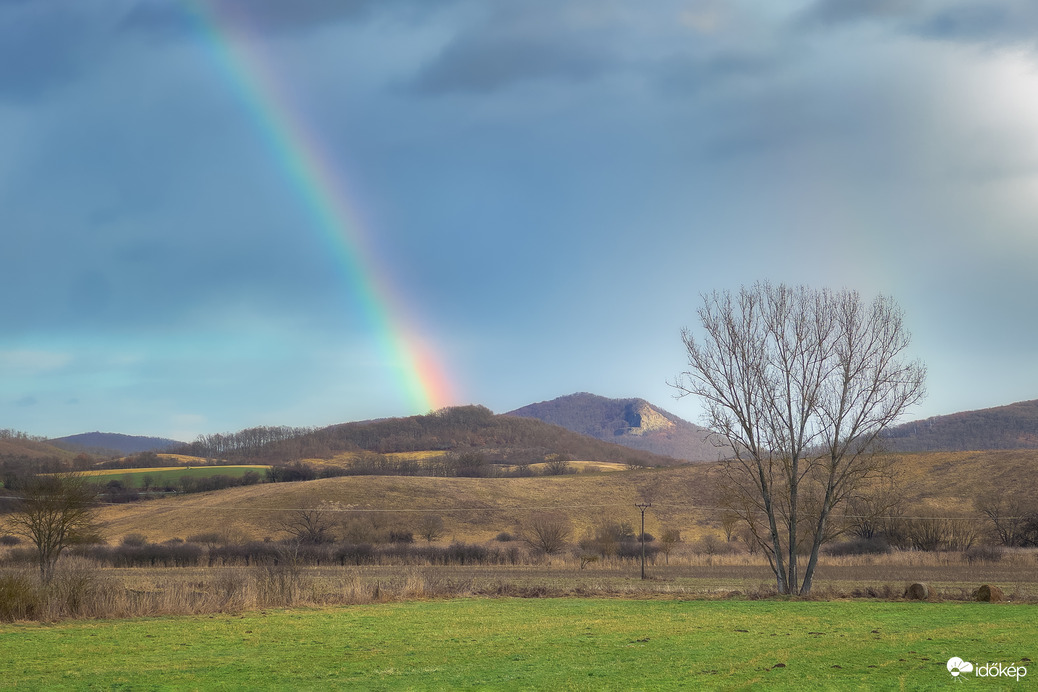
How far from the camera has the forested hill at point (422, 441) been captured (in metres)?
162

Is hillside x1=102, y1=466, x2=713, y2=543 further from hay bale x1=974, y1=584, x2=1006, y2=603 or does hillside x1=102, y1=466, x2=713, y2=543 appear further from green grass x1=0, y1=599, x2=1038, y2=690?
green grass x1=0, y1=599, x2=1038, y2=690

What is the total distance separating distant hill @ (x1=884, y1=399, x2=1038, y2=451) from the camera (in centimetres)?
15912

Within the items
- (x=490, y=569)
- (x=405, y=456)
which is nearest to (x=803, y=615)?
(x=490, y=569)

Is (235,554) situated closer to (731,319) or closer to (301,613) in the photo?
(301,613)

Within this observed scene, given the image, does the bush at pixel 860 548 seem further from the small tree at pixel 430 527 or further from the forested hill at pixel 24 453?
the forested hill at pixel 24 453

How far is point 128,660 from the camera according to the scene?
12.3 metres

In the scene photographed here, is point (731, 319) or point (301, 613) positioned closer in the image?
point (301, 613)

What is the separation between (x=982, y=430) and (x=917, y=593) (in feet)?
580

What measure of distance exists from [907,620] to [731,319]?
11990mm

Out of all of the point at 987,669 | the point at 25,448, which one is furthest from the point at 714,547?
the point at 25,448

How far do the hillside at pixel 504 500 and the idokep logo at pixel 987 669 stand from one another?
5600 cm

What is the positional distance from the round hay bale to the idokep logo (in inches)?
422

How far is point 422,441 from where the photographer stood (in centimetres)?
17512

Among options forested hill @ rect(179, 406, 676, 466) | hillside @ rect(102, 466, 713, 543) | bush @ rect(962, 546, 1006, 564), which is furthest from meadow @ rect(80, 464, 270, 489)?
bush @ rect(962, 546, 1006, 564)
